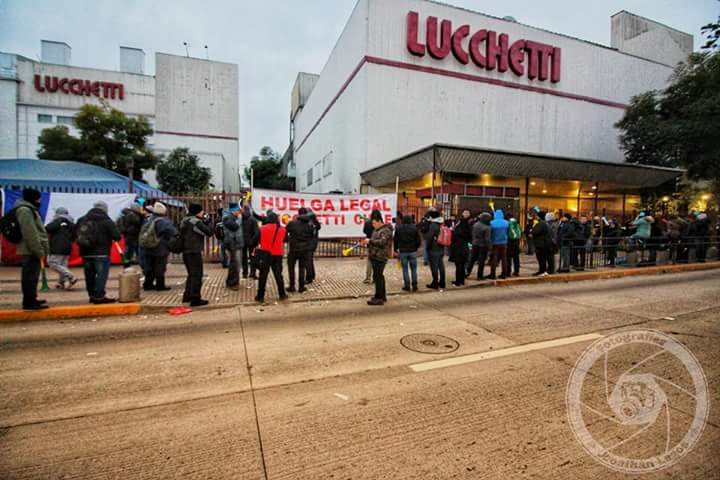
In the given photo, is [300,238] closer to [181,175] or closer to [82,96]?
[181,175]

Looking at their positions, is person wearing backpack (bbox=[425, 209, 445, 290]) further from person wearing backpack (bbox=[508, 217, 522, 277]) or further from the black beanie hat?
the black beanie hat

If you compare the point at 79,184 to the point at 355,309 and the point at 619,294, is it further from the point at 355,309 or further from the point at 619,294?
the point at 619,294

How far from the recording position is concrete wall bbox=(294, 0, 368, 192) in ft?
70.3

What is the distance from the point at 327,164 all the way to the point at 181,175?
14.2 metres

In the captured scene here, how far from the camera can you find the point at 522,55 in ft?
78.6

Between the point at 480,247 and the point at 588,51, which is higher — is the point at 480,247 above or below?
below

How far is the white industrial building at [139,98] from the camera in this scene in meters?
41.4

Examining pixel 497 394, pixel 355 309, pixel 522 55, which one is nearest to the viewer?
pixel 497 394

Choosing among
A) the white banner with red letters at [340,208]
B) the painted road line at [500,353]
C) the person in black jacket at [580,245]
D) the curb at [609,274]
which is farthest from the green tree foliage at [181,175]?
the painted road line at [500,353]

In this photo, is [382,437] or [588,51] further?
[588,51]

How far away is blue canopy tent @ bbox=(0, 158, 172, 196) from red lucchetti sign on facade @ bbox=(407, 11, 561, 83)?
699 inches

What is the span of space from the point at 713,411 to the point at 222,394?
178 inches

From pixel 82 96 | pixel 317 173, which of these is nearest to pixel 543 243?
→ pixel 317 173

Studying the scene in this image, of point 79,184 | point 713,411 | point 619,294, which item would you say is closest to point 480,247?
point 619,294
